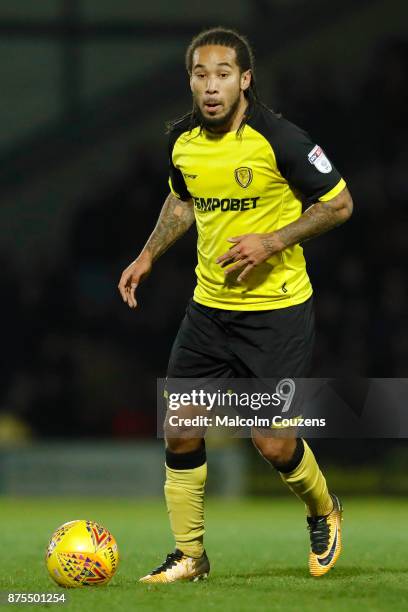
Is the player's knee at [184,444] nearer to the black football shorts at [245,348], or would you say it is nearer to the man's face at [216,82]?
the black football shorts at [245,348]

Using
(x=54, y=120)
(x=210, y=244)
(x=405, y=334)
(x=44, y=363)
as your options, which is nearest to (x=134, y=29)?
(x=54, y=120)

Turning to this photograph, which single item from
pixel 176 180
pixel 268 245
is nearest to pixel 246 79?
pixel 176 180

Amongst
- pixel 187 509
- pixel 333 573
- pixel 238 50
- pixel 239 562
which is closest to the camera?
pixel 238 50

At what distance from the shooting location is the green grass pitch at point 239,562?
4547mm

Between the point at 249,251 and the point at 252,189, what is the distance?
277 mm

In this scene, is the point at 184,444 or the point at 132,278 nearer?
the point at 184,444

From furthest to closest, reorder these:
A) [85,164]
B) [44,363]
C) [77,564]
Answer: [85,164], [44,363], [77,564]

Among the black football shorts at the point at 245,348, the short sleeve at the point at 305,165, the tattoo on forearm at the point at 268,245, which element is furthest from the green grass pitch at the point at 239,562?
the short sleeve at the point at 305,165

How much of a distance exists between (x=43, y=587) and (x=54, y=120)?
42.1ft

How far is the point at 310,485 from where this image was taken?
5445 mm

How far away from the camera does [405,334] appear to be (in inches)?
568

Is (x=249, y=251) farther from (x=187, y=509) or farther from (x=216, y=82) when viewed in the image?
(x=187, y=509)

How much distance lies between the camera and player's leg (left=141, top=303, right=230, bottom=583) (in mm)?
5285

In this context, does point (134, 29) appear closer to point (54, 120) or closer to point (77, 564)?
point (54, 120)
